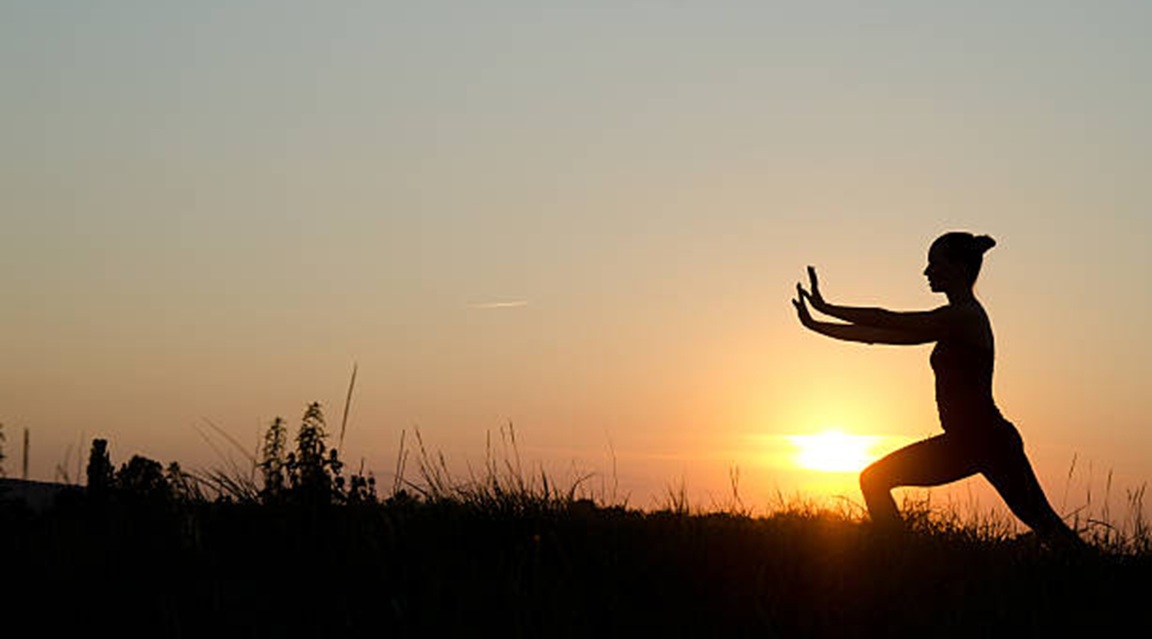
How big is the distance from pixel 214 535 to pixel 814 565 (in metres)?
3.43

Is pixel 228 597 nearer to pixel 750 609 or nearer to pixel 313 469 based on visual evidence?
pixel 313 469

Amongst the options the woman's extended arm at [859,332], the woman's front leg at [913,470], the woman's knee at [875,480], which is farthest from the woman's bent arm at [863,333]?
the woman's knee at [875,480]

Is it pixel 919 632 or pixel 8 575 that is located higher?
pixel 8 575

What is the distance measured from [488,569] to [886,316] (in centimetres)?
376

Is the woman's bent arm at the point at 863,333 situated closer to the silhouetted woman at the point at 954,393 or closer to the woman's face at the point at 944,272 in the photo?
the silhouetted woman at the point at 954,393

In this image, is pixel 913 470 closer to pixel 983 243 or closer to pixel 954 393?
pixel 954 393

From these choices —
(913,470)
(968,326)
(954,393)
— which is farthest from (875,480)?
(968,326)

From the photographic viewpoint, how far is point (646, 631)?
6.31 meters

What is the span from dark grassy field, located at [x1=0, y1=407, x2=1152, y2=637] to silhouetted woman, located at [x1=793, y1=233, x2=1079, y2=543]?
41 cm

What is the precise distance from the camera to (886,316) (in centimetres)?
966

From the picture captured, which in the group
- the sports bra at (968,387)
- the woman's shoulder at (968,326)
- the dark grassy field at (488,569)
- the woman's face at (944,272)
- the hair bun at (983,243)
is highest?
the hair bun at (983,243)

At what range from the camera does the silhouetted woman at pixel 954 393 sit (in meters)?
9.60

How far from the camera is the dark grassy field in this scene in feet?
21.1

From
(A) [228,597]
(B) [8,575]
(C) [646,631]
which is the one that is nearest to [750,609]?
(C) [646,631]
